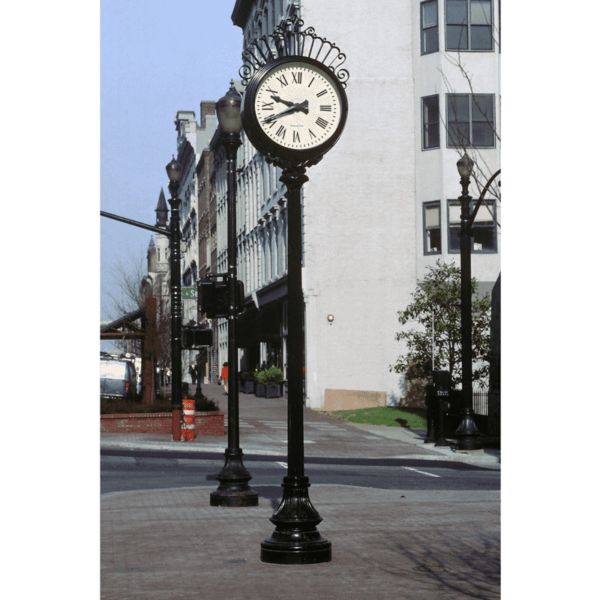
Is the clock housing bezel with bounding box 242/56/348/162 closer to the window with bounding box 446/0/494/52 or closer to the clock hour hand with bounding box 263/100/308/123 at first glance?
the clock hour hand with bounding box 263/100/308/123

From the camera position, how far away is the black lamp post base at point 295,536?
7.86 meters

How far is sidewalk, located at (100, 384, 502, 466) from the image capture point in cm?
2098

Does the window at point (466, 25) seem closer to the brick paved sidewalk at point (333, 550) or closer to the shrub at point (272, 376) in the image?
the shrub at point (272, 376)

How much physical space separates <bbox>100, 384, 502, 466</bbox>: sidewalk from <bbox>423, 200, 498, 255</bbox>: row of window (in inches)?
326

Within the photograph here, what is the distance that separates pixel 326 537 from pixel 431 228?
26.7 m

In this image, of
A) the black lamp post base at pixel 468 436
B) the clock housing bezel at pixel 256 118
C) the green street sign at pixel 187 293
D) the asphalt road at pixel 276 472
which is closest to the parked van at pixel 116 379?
the green street sign at pixel 187 293

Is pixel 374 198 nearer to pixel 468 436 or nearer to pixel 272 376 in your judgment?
pixel 272 376

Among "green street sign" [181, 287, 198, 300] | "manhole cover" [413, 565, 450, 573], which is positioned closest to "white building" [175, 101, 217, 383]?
"green street sign" [181, 287, 198, 300]

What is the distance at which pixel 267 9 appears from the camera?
1746 inches

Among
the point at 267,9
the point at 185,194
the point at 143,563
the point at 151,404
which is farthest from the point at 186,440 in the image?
the point at 185,194

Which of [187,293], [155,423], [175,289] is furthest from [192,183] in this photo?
[175,289]
